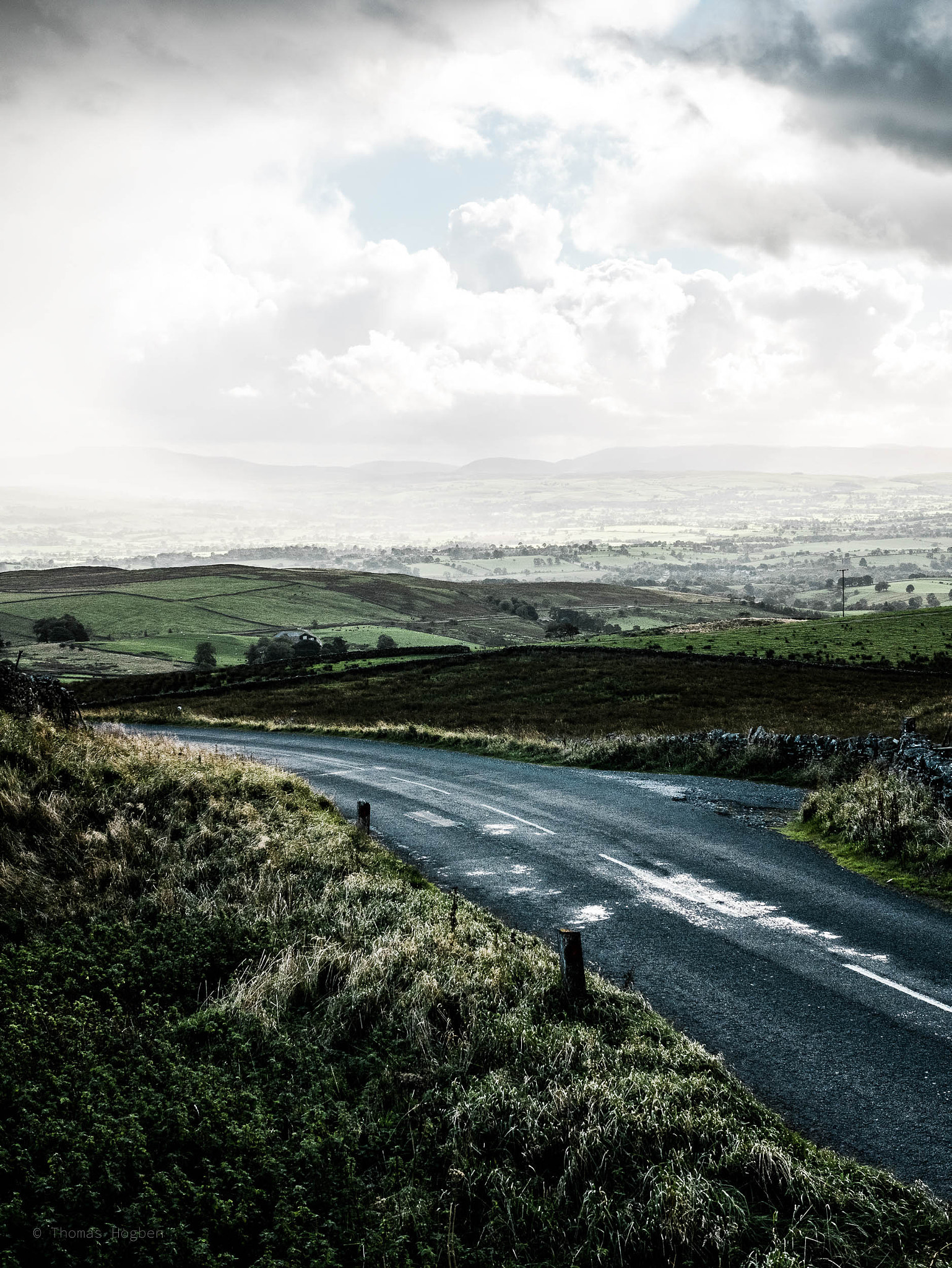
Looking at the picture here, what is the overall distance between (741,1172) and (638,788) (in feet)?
51.7

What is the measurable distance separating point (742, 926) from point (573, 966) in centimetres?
377

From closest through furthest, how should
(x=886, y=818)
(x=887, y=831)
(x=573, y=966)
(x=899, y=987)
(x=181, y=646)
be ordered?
(x=573, y=966)
(x=899, y=987)
(x=887, y=831)
(x=886, y=818)
(x=181, y=646)

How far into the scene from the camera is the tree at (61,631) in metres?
121

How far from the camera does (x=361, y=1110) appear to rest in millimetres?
6785

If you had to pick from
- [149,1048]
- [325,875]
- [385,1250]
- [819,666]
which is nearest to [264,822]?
[325,875]

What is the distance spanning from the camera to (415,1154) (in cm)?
627

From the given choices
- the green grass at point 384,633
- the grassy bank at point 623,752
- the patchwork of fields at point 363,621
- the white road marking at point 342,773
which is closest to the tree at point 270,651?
the patchwork of fields at point 363,621

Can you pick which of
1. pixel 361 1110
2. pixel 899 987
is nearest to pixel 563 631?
pixel 899 987

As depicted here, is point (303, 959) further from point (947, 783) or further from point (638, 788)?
point (638, 788)

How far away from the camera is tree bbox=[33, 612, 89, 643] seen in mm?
120875

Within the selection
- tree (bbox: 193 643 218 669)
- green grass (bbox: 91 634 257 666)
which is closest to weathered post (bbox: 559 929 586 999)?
tree (bbox: 193 643 218 669)

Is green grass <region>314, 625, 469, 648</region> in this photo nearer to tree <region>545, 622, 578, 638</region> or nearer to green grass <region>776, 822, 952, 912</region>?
tree <region>545, 622, 578, 638</region>

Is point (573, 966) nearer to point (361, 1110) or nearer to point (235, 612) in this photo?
point (361, 1110)

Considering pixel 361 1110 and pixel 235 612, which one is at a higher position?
pixel 361 1110
